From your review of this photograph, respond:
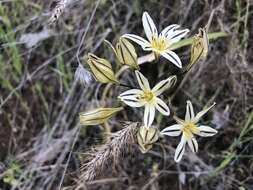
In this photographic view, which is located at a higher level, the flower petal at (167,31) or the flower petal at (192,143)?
the flower petal at (167,31)

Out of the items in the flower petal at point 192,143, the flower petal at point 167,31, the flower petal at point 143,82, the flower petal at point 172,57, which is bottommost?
the flower petal at point 192,143

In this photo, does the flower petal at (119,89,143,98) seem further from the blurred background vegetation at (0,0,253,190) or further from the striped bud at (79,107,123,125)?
the blurred background vegetation at (0,0,253,190)

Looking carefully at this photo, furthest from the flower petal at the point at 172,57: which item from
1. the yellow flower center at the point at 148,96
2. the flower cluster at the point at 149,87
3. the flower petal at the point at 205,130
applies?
the flower petal at the point at 205,130

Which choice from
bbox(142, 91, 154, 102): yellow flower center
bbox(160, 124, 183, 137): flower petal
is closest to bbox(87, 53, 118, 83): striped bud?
bbox(142, 91, 154, 102): yellow flower center

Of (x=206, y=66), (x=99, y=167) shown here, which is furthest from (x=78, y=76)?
(x=206, y=66)

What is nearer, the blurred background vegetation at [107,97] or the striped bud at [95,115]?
the striped bud at [95,115]

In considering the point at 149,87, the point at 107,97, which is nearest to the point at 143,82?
the point at 149,87

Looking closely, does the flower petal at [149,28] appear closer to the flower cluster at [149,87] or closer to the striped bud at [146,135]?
the flower cluster at [149,87]
